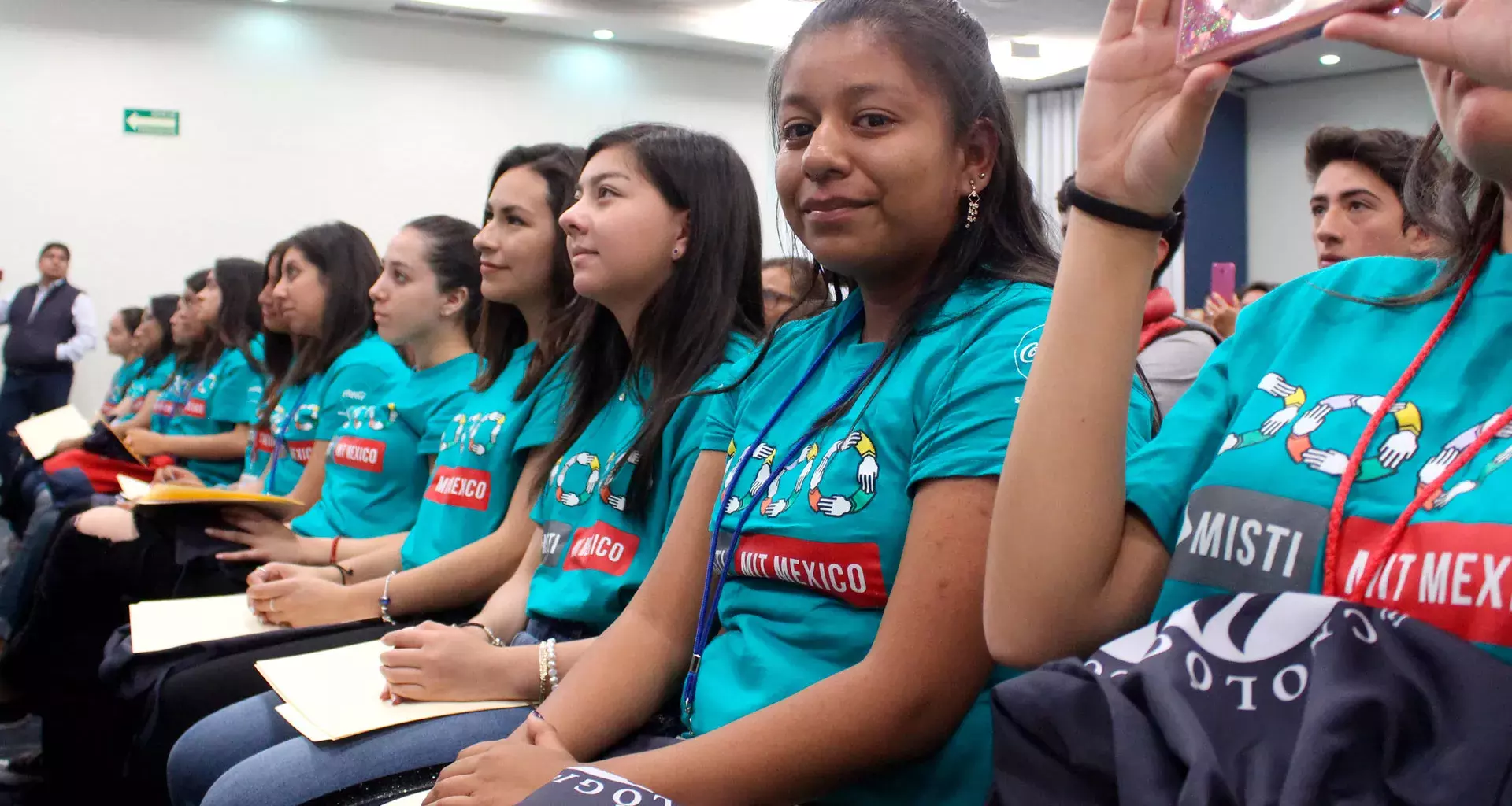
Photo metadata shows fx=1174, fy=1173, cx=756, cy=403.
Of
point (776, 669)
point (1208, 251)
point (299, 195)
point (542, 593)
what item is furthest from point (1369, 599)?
point (1208, 251)

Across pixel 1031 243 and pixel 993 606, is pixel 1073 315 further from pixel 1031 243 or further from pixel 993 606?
pixel 1031 243

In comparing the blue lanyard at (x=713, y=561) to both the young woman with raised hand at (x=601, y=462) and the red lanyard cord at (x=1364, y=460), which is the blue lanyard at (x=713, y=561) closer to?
the young woman with raised hand at (x=601, y=462)

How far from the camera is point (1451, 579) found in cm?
69

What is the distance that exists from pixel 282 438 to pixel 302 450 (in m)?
0.09

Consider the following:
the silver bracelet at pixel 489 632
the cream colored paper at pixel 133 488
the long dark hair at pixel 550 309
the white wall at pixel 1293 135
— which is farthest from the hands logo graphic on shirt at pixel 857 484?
the white wall at pixel 1293 135

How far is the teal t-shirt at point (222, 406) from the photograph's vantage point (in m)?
4.10

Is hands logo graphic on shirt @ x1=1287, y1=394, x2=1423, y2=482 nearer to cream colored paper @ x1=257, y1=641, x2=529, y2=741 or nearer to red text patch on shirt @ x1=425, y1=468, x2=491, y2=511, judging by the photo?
cream colored paper @ x1=257, y1=641, x2=529, y2=741

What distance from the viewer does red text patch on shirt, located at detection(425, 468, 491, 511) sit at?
6.84 ft

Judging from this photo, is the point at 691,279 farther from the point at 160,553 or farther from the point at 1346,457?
the point at 160,553

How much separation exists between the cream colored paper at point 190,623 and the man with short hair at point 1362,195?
2.31 metres

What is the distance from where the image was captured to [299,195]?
7.64 m

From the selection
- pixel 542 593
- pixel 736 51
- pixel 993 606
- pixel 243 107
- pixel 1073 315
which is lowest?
pixel 542 593

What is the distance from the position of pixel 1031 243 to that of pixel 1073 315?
43cm

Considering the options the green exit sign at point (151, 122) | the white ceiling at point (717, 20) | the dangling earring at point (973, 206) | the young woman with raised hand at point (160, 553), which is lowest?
the young woman with raised hand at point (160, 553)
